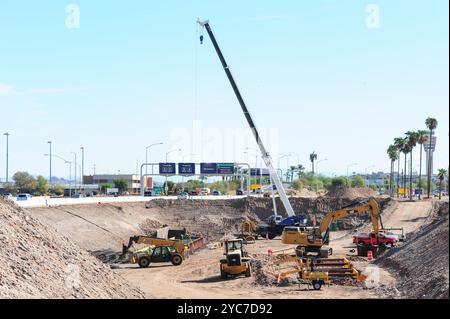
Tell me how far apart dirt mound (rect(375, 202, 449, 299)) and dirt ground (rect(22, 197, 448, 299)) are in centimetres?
62

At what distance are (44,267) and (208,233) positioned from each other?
51806 millimetres

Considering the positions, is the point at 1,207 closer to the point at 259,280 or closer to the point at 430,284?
the point at 259,280

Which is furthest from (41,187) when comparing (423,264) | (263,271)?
(423,264)

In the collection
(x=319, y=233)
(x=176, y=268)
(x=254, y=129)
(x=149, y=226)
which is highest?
(x=254, y=129)

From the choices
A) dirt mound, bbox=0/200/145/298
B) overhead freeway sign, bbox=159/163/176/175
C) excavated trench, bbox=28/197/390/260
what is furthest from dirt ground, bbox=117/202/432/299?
overhead freeway sign, bbox=159/163/176/175

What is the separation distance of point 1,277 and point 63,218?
132 feet

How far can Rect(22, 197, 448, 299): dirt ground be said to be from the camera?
31.9 meters

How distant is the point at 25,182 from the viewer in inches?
6004

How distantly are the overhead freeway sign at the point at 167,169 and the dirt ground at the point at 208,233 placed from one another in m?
33.1

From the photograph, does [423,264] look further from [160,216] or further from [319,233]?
[160,216]

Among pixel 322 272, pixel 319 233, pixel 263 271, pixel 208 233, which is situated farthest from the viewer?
pixel 208 233

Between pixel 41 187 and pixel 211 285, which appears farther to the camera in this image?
pixel 41 187
